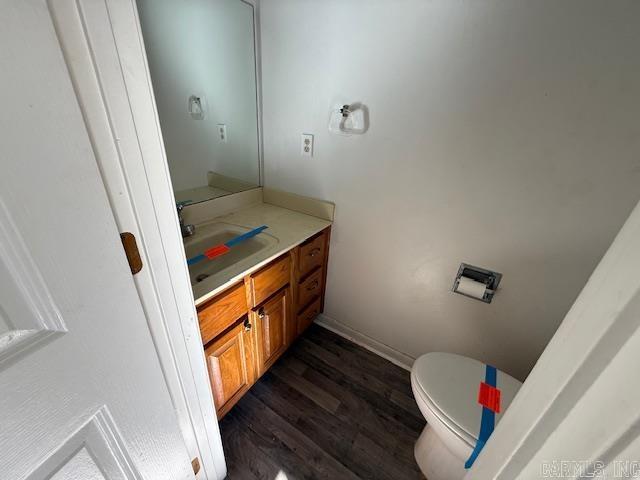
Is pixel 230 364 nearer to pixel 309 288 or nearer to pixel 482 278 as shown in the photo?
pixel 309 288

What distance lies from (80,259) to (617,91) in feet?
4.68

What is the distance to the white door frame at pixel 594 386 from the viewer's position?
0.77 ft

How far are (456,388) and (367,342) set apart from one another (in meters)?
0.70

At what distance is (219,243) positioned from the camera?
1280 mm

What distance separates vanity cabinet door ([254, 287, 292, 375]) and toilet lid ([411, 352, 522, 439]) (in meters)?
0.67

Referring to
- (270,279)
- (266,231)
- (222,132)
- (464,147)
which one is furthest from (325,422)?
(222,132)

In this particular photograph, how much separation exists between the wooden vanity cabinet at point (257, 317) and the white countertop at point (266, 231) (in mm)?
49

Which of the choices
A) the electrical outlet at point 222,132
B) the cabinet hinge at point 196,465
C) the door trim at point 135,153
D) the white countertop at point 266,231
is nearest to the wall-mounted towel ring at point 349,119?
the white countertop at point 266,231

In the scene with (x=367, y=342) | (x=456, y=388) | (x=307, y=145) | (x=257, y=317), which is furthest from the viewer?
(x=367, y=342)

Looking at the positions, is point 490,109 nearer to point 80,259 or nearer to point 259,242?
point 259,242

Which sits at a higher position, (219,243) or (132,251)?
(132,251)

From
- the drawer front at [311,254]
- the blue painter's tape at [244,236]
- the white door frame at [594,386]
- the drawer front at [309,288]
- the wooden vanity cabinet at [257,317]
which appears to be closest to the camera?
the white door frame at [594,386]

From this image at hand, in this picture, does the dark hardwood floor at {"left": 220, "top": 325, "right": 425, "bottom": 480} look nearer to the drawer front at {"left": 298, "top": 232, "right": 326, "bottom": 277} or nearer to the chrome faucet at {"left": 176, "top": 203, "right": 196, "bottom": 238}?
the drawer front at {"left": 298, "top": 232, "right": 326, "bottom": 277}

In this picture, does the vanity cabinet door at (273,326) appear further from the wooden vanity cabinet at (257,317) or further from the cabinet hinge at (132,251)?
the cabinet hinge at (132,251)
